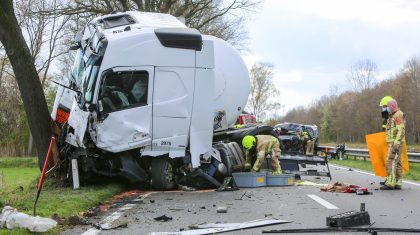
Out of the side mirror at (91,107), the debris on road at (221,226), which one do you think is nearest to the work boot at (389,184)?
the debris on road at (221,226)

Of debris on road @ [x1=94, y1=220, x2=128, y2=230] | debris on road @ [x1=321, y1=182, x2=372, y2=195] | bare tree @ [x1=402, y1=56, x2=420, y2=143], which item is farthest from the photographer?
bare tree @ [x1=402, y1=56, x2=420, y2=143]

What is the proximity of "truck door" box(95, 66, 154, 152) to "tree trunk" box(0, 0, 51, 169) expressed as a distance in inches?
92.6

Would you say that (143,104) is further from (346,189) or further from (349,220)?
(349,220)

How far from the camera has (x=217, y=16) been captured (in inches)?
1160

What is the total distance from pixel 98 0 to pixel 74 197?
1972 centimetres

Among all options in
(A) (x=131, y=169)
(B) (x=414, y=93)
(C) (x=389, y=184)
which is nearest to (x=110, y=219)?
(A) (x=131, y=169)

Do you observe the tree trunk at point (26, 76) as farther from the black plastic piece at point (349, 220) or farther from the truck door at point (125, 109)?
the black plastic piece at point (349, 220)

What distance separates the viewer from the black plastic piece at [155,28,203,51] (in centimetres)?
970

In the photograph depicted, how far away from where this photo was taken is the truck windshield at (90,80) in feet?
31.3

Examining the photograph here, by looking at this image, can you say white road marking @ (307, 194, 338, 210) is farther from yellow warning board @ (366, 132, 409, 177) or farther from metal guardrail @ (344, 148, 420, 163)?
metal guardrail @ (344, 148, 420, 163)

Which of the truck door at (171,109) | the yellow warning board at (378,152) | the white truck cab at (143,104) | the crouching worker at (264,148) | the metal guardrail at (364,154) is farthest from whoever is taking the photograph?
the metal guardrail at (364,154)

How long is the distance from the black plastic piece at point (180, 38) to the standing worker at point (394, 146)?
13.6 feet

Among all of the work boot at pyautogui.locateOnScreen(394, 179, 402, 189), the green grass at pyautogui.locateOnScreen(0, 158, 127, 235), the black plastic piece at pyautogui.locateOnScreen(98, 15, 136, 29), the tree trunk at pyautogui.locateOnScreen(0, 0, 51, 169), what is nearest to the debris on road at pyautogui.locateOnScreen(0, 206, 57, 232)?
the green grass at pyautogui.locateOnScreen(0, 158, 127, 235)

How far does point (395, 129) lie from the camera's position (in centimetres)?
1052
